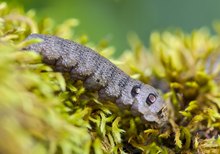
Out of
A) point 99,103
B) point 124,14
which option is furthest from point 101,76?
point 124,14

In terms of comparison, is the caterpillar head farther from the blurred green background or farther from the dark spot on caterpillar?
the blurred green background

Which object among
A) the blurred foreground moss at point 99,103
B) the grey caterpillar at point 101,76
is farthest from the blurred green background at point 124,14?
the grey caterpillar at point 101,76

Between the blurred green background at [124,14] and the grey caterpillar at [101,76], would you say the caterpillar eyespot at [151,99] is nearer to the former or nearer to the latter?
the grey caterpillar at [101,76]

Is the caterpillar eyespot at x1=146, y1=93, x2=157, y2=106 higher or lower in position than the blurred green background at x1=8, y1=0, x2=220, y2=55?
lower

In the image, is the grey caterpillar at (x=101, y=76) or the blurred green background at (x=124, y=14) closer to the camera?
the grey caterpillar at (x=101, y=76)

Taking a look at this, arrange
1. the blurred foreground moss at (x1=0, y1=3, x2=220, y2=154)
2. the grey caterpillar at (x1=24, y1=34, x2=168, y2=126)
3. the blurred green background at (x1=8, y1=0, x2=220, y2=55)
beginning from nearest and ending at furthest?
1. the blurred foreground moss at (x1=0, y1=3, x2=220, y2=154)
2. the grey caterpillar at (x1=24, y1=34, x2=168, y2=126)
3. the blurred green background at (x1=8, y1=0, x2=220, y2=55)

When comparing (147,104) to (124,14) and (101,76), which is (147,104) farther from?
(124,14)

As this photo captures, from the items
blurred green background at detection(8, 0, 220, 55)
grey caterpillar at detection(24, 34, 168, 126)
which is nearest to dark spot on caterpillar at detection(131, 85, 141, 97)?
grey caterpillar at detection(24, 34, 168, 126)
